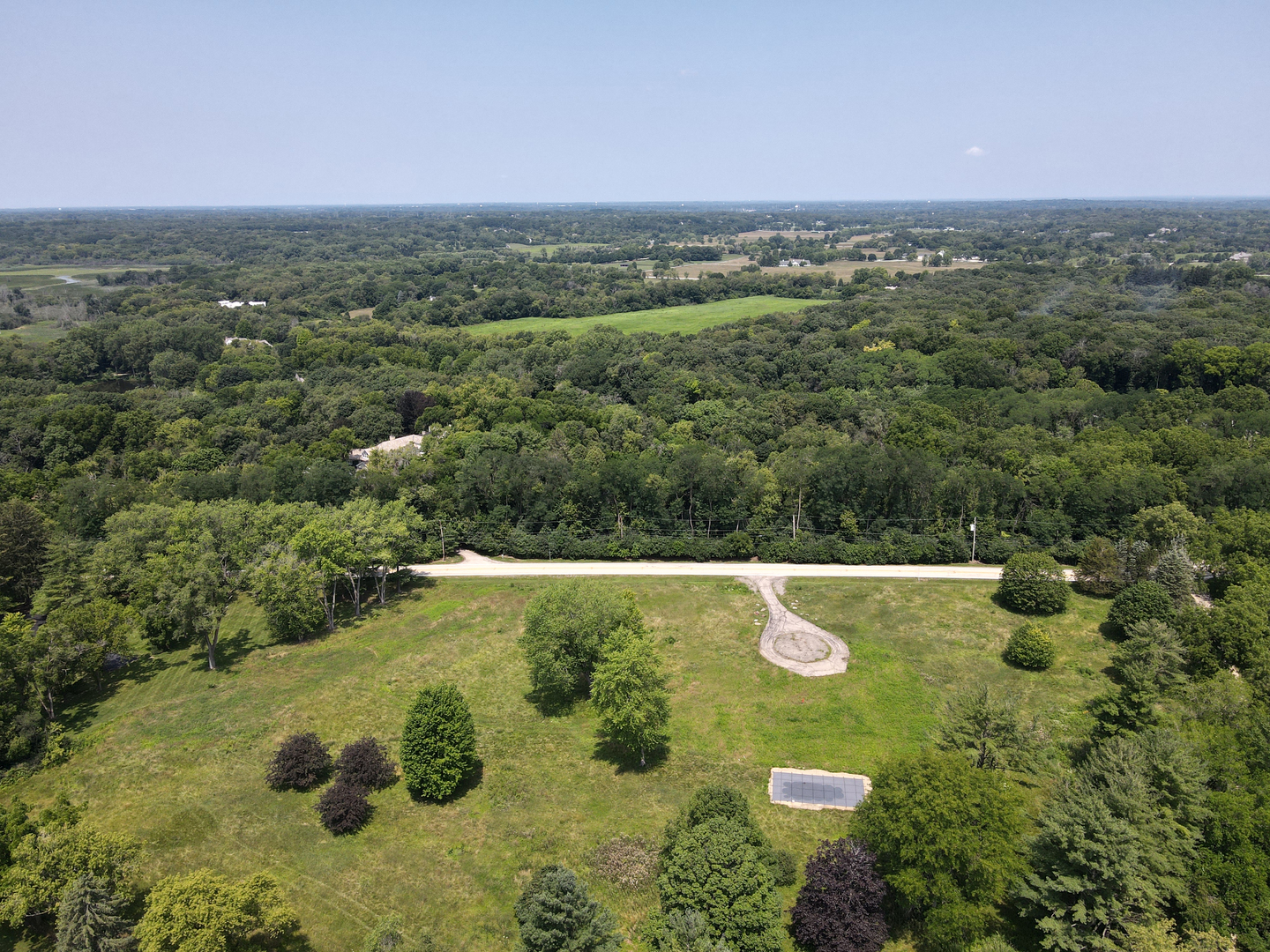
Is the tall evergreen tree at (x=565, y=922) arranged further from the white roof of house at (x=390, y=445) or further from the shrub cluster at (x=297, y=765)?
the white roof of house at (x=390, y=445)

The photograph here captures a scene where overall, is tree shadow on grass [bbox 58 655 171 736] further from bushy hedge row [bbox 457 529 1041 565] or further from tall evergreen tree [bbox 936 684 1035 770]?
tall evergreen tree [bbox 936 684 1035 770]

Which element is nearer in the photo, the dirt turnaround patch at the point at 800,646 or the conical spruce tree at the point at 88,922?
the conical spruce tree at the point at 88,922

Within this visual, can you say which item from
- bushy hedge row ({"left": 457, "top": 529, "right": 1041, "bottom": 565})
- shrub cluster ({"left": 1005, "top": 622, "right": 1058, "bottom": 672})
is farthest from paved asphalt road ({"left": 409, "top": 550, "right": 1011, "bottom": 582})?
shrub cluster ({"left": 1005, "top": 622, "right": 1058, "bottom": 672})

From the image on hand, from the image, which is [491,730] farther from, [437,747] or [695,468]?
[695,468]

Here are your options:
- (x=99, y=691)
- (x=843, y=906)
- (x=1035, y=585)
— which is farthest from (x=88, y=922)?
(x=1035, y=585)

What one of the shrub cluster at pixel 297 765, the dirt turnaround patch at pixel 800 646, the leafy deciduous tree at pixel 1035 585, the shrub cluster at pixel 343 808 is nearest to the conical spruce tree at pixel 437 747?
the shrub cluster at pixel 343 808

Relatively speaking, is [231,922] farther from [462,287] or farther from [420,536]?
[462,287]
